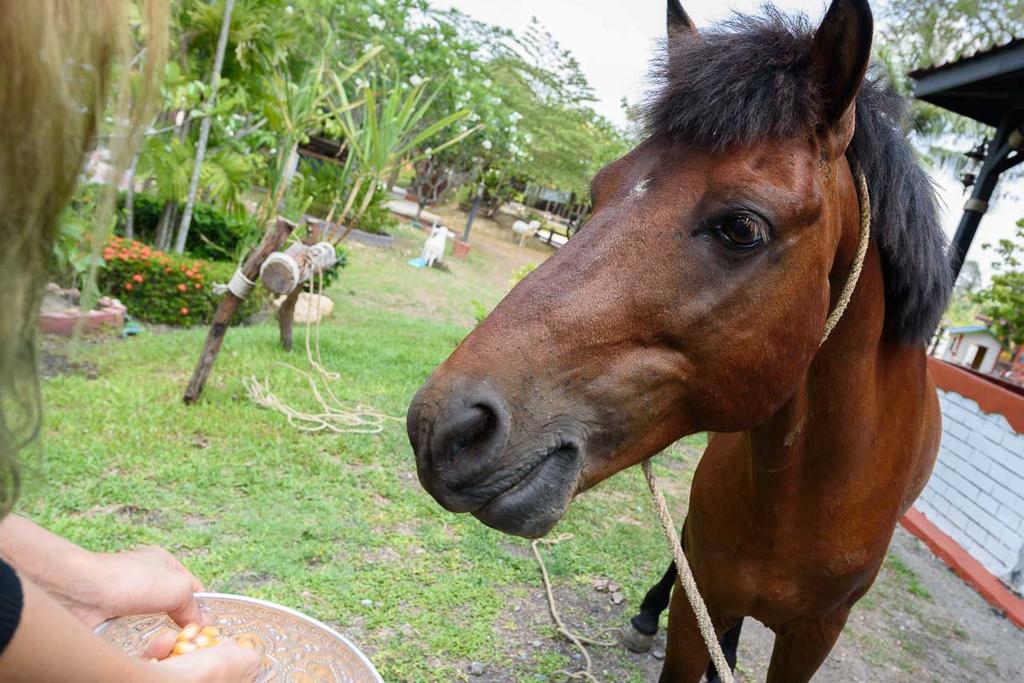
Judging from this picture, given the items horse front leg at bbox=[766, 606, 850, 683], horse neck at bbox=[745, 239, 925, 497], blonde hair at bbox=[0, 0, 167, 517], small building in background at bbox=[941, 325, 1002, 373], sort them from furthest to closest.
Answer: small building in background at bbox=[941, 325, 1002, 373], horse front leg at bbox=[766, 606, 850, 683], horse neck at bbox=[745, 239, 925, 497], blonde hair at bbox=[0, 0, 167, 517]

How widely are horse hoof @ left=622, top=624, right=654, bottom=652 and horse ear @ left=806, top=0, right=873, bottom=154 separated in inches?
105

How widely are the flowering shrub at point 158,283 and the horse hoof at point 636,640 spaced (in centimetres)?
611

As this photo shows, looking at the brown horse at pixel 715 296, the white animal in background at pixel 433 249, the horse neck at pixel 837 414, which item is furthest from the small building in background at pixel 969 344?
the brown horse at pixel 715 296

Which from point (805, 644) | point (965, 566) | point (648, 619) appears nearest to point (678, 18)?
point (805, 644)

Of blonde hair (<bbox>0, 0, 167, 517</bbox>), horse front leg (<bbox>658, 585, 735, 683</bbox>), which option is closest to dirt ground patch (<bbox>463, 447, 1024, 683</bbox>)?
horse front leg (<bbox>658, 585, 735, 683</bbox>)

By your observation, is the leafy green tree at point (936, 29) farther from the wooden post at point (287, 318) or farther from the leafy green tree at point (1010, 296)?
the wooden post at point (287, 318)

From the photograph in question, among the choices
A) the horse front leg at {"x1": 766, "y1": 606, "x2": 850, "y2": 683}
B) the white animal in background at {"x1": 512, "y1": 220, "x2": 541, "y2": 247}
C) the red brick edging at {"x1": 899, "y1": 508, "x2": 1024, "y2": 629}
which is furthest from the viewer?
the white animal in background at {"x1": 512, "y1": 220, "x2": 541, "y2": 247}

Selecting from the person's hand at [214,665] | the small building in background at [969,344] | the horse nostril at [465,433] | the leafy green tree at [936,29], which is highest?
the leafy green tree at [936,29]

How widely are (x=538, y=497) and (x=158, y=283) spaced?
7231mm

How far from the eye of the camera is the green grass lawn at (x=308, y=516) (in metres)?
3.08

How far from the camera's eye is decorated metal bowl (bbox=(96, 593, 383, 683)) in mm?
1512

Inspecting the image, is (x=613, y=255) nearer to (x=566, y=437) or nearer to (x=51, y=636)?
(x=566, y=437)

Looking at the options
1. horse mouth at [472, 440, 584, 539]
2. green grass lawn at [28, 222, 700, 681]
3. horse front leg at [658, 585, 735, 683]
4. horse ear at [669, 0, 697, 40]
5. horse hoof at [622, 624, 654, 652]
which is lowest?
green grass lawn at [28, 222, 700, 681]

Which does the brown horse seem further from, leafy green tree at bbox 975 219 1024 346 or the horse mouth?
leafy green tree at bbox 975 219 1024 346
